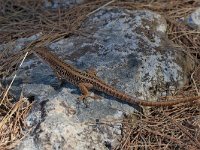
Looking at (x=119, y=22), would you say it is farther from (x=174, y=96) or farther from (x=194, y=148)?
(x=194, y=148)

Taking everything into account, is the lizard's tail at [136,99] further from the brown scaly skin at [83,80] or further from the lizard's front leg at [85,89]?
the lizard's front leg at [85,89]

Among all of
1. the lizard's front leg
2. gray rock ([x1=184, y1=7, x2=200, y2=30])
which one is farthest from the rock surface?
gray rock ([x1=184, y1=7, x2=200, y2=30])

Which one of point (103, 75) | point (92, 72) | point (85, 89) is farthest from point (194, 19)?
point (85, 89)


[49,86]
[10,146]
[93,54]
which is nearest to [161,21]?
[93,54]

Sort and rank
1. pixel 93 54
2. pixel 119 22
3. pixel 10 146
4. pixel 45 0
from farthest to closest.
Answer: pixel 45 0 → pixel 119 22 → pixel 93 54 → pixel 10 146

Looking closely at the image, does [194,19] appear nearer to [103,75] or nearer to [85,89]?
[103,75]

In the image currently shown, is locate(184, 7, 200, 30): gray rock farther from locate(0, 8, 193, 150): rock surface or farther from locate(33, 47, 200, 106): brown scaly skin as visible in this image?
locate(33, 47, 200, 106): brown scaly skin
